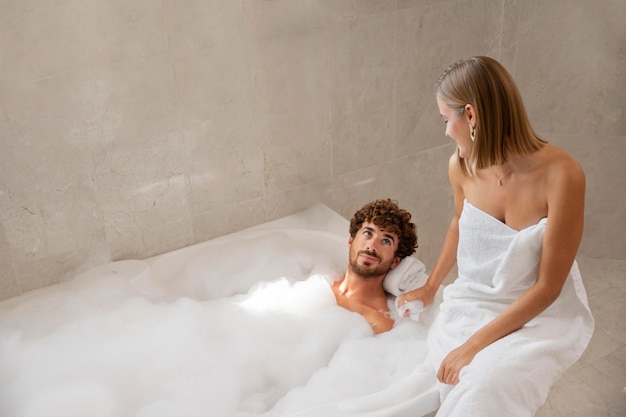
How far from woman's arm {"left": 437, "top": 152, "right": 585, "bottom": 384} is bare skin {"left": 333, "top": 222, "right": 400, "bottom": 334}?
18.0 inches

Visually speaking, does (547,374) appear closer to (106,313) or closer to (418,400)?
(418,400)

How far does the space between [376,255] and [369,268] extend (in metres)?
0.05

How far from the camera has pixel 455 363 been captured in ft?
5.45

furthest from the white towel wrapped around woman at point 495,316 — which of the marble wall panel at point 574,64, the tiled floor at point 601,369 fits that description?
the marble wall panel at point 574,64

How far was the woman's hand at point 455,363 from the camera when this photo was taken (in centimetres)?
165

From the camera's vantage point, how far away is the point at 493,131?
1.62 meters

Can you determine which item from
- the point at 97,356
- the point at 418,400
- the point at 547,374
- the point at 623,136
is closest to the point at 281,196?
the point at 97,356

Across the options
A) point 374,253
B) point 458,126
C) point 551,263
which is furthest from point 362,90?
point 551,263

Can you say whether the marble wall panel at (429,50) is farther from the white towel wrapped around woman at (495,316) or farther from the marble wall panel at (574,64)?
the white towel wrapped around woman at (495,316)

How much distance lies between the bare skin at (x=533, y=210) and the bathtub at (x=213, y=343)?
186 millimetres

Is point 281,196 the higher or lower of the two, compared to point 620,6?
lower

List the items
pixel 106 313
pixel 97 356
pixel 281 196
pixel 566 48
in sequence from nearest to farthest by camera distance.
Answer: pixel 97 356, pixel 106 313, pixel 281 196, pixel 566 48

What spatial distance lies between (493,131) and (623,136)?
1.52 m

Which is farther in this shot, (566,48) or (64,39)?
(566,48)
